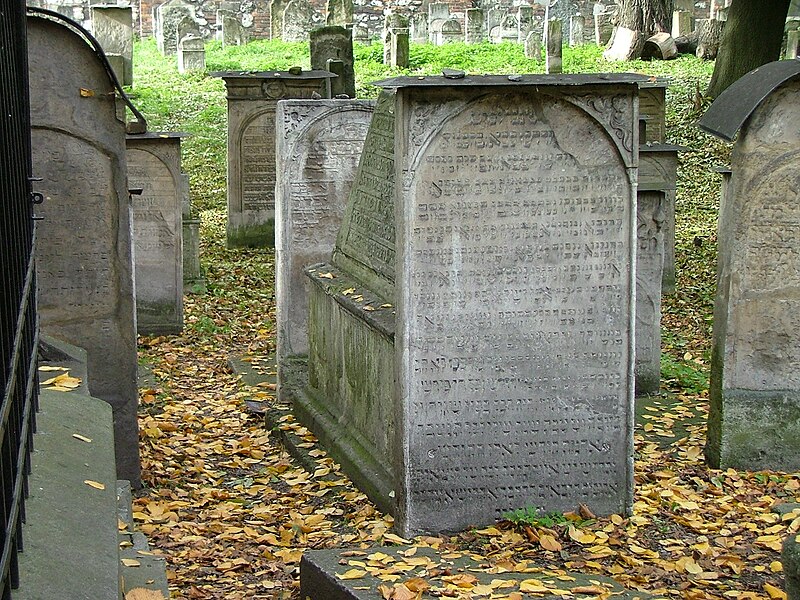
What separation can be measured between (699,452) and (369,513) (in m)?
2.03

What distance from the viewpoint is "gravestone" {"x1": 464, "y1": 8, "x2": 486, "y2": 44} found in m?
31.1

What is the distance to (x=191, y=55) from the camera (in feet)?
86.0

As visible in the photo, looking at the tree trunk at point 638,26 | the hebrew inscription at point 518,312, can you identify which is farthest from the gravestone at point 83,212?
the tree trunk at point 638,26

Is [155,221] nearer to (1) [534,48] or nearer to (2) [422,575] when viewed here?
(2) [422,575]

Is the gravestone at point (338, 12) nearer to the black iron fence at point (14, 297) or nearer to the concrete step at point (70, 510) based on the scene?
the black iron fence at point (14, 297)

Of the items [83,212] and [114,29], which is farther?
[114,29]

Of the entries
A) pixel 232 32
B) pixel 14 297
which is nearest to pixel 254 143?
pixel 14 297

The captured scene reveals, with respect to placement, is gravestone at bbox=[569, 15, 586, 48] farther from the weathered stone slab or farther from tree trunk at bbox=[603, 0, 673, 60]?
the weathered stone slab

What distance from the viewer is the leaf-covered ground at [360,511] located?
17.4 feet

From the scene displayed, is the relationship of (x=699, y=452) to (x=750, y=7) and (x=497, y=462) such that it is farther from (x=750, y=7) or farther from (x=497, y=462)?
(x=750, y=7)

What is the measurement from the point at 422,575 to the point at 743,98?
3149mm

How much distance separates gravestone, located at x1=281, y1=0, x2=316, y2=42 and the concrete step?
27.3m

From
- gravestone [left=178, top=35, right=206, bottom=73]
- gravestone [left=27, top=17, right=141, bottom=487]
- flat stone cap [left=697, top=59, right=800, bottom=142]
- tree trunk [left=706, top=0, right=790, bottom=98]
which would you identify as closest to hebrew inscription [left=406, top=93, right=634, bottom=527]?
flat stone cap [left=697, top=59, right=800, bottom=142]

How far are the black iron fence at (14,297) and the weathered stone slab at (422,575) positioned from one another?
1.50m
